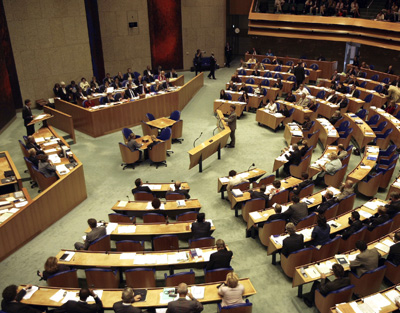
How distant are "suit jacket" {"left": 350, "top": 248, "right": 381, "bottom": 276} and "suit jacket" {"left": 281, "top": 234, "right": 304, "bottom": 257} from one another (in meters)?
0.97

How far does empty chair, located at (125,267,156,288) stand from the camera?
652cm

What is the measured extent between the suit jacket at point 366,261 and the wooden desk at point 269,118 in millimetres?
8514

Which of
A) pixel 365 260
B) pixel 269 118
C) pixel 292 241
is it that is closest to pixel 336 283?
pixel 365 260

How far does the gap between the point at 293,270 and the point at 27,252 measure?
5.73m

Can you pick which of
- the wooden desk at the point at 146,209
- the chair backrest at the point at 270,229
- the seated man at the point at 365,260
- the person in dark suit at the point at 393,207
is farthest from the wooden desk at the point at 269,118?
the seated man at the point at 365,260

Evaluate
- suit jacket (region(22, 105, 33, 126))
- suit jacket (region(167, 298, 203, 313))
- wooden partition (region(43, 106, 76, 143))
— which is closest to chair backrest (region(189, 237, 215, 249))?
suit jacket (region(167, 298, 203, 313))

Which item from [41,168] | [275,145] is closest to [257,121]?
[275,145]

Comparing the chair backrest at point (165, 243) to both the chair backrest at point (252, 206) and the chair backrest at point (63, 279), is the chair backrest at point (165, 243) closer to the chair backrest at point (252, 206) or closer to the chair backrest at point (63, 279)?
the chair backrest at point (63, 279)

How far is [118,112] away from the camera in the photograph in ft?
48.8

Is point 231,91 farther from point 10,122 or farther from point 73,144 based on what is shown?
point 10,122

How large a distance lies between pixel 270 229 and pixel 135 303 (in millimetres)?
3307

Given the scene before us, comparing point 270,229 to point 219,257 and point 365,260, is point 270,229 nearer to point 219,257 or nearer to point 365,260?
point 219,257

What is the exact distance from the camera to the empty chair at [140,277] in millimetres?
6525

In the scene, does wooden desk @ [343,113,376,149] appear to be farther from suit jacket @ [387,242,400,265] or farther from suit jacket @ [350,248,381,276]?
suit jacket @ [350,248,381,276]
